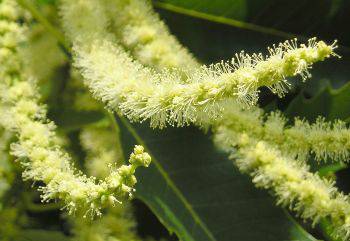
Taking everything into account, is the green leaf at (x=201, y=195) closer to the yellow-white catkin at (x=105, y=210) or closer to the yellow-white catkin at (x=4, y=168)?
the yellow-white catkin at (x=105, y=210)

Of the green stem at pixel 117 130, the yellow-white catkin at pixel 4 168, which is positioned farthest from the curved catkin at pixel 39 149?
the green stem at pixel 117 130

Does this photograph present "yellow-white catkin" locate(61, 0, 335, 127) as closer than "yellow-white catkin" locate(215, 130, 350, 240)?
Yes

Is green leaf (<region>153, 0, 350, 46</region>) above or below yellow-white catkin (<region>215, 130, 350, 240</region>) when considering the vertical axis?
above

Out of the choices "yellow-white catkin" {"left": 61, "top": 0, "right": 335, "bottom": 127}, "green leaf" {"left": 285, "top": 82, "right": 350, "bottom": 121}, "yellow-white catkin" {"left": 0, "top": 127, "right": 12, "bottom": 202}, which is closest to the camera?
"yellow-white catkin" {"left": 61, "top": 0, "right": 335, "bottom": 127}

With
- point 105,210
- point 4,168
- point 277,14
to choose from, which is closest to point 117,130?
point 105,210

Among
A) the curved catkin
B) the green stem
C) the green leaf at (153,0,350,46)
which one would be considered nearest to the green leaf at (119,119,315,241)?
the green stem

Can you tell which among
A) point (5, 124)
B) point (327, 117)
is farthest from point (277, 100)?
point (5, 124)

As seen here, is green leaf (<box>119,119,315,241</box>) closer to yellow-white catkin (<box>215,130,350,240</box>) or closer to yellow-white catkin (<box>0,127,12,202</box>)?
yellow-white catkin (<box>215,130,350,240</box>)
